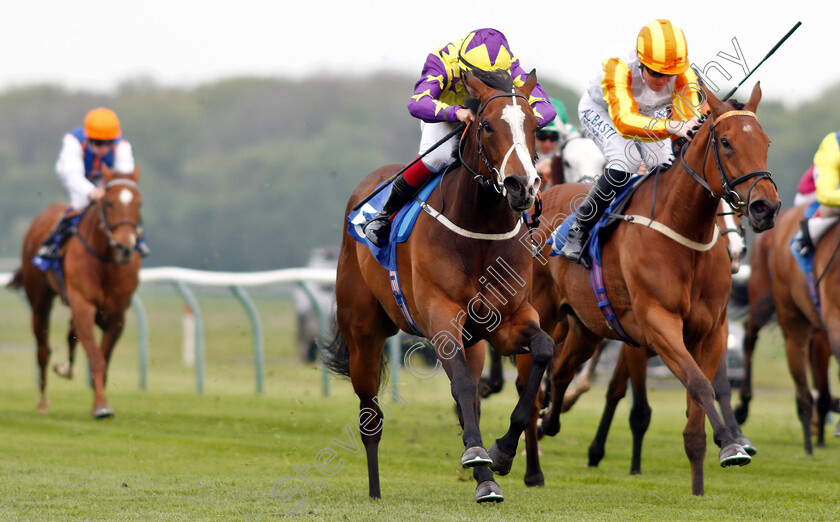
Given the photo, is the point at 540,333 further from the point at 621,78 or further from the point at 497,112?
the point at 621,78

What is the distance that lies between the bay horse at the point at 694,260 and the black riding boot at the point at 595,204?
175 mm

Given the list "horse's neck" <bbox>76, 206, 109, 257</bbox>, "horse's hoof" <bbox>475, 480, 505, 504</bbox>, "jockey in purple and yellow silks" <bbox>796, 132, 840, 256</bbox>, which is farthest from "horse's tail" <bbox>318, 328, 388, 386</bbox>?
"horse's neck" <bbox>76, 206, 109, 257</bbox>

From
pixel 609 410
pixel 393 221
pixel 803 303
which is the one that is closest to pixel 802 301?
pixel 803 303

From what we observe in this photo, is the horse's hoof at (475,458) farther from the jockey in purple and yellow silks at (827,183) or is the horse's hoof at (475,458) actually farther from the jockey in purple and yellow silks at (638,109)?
the jockey in purple and yellow silks at (827,183)

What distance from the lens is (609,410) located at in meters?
6.89

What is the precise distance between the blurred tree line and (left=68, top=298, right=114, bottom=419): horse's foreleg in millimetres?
7737

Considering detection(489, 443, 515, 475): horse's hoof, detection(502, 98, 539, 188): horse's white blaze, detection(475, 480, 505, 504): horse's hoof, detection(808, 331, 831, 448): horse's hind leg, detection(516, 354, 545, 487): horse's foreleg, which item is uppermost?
detection(502, 98, 539, 188): horse's white blaze

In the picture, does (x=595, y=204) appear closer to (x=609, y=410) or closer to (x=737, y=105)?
(x=737, y=105)

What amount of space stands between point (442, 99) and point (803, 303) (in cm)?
381

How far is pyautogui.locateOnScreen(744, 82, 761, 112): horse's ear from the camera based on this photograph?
5012 millimetres

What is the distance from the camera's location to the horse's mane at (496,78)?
4.70 m

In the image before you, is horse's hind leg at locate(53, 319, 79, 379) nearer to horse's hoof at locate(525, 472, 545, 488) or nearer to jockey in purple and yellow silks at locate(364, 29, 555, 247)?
horse's hoof at locate(525, 472, 545, 488)

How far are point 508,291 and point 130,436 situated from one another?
159 inches

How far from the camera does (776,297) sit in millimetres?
8305
